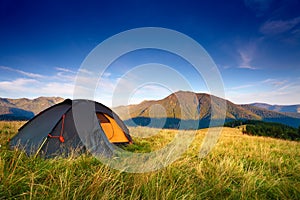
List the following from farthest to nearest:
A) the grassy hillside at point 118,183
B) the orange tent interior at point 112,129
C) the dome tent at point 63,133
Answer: the orange tent interior at point 112,129
the dome tent at point 63,133
the grassy hillside at point 118,183

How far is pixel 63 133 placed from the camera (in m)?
5.82

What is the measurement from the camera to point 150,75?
938 centimetres

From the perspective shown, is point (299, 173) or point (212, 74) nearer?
point (299, 173)

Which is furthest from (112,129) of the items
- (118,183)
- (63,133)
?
(118,183)

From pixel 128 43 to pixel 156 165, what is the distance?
514 centimetres

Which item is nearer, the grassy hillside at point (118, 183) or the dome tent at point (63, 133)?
the grassy hillside at point (118, 183)

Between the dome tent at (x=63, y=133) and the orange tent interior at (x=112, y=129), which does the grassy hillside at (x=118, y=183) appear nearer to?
the dome tent at (x=63, y=133)

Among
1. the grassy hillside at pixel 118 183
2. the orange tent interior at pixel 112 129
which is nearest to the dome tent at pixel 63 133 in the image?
the orange tent interior at pixel 112 129

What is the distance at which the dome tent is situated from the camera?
5.46 metres

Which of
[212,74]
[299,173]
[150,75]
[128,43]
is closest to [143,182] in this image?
[299,173]

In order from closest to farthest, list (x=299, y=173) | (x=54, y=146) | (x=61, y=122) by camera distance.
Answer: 1. (x=299, y=173)
2. (x=54, y=146)
3. (x=61, y=122)

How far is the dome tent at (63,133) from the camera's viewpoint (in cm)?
546

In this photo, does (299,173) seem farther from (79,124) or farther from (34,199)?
(79,124)

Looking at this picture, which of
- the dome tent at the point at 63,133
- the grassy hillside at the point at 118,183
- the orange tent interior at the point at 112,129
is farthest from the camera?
the orange tent interior at the point at 112,129
